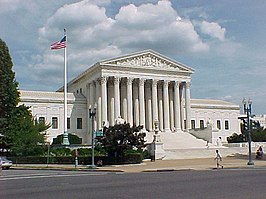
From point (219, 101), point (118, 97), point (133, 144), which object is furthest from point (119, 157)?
point (219, 101)

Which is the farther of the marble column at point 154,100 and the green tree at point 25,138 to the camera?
the marble column at point 154,100

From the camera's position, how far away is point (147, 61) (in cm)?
8850

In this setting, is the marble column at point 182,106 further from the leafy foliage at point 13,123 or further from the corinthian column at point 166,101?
the leafy foliage at point 13,123

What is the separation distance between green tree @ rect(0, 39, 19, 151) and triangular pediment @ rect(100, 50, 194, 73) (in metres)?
21.5

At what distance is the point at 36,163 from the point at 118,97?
34407 mm

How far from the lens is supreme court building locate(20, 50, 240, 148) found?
8519cm

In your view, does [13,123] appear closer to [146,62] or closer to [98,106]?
[98,106]

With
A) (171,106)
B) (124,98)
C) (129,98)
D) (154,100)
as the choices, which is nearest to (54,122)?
(124,98)

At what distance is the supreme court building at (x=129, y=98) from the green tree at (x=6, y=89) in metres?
20.4

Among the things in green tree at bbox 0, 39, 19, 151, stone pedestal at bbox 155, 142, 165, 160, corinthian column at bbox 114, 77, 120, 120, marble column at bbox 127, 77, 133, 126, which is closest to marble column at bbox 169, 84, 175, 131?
marble column at bbox 127, 77, 133, 126

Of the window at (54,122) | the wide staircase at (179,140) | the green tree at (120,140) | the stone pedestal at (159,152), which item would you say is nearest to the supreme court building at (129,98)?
the window at (54,122)

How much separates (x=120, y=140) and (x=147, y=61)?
149 feet

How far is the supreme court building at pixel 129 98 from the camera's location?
8519cm

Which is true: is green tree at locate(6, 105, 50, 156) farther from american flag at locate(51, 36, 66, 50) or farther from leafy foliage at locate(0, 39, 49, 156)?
american flag at locate(51, 36, 66, 50)
